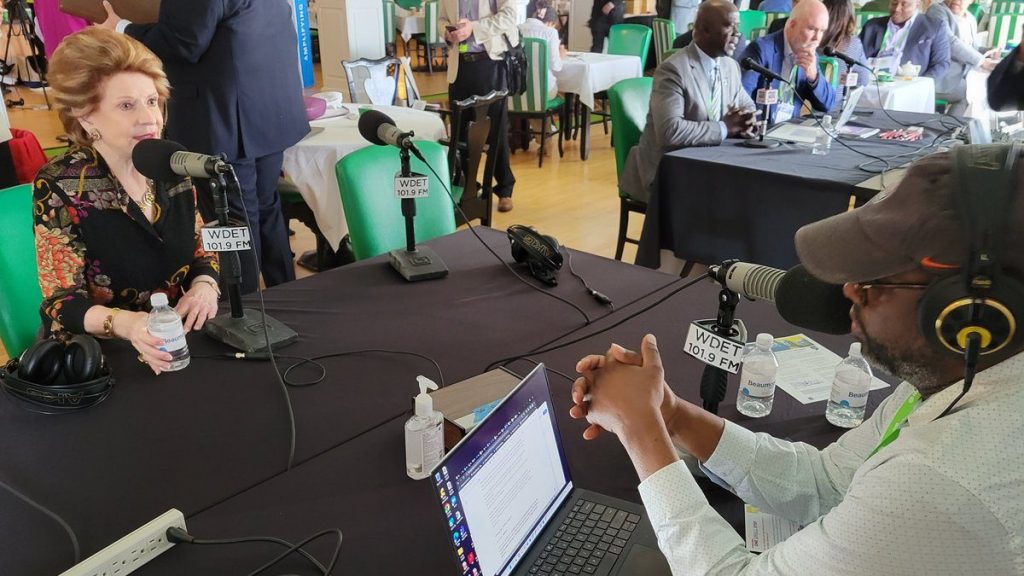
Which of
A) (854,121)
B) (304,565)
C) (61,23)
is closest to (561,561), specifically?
(304,565)

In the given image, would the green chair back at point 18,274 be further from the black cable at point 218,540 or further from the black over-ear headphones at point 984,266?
the black over-ear headphones at point 984,266

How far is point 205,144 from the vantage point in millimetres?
2553

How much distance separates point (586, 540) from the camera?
0.91 m

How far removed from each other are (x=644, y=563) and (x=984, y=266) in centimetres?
52

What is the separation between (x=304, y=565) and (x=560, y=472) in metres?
Result: 0.35

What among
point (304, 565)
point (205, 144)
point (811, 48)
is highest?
point (811, 48)

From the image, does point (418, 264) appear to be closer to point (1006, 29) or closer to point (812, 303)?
point (812, 303)

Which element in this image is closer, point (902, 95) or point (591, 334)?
point (591, 334)

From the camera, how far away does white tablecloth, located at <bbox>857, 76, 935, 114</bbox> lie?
13.2 feet

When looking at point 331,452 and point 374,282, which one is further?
point 374,282

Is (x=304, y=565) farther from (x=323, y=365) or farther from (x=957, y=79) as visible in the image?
(x=957, y=79)

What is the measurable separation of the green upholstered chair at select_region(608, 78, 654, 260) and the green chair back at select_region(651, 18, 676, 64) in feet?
11.5

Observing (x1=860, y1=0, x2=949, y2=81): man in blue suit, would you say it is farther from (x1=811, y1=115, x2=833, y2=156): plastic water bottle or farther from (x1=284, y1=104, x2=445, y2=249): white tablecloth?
(x1=284, y1=104, x2=445, y2=249): white tablecloth

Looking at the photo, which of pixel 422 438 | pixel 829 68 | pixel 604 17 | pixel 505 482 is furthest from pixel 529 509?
pixel 604 17
